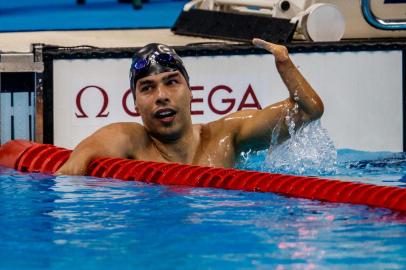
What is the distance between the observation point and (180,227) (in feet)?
13.1

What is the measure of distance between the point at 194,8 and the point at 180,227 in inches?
165

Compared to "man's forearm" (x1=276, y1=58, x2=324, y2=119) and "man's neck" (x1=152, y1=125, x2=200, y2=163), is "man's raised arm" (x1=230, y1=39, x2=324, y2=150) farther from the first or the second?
"man's neck" (x1=152, y1=125, x2=200, y2=163)

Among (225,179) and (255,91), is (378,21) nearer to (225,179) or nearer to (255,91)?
(255,91)

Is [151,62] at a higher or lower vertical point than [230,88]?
higher

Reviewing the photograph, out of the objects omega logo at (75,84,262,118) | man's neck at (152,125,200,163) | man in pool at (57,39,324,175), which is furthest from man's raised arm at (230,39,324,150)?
omega logo at (75,84,262,118)

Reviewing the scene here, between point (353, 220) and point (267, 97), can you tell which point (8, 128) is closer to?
point (267, 97)

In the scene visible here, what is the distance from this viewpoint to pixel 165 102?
4.84 m

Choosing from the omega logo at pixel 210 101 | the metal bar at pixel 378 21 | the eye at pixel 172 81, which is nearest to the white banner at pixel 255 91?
the omega logo at pixel 210 101

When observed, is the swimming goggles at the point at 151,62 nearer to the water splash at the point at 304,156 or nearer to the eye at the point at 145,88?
the eye at the point at 145,88

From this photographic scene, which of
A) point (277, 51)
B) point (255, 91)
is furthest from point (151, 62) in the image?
point (255, 91)

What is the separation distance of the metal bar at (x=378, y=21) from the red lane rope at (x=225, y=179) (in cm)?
237

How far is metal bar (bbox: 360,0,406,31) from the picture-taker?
695 cm

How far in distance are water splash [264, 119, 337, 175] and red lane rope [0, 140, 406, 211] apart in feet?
2.06

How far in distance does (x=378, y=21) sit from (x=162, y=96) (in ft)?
8.24
